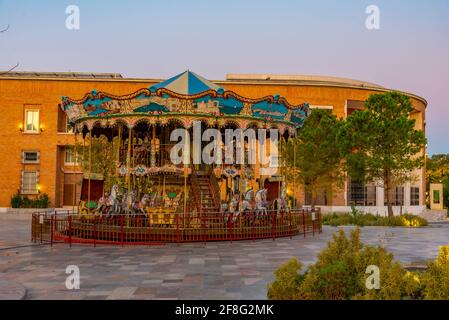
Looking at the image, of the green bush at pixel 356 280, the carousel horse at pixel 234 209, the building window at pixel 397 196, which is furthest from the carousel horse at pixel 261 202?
the building window at pixel 397 196

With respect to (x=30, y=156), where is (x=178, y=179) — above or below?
below

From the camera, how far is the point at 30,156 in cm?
4691

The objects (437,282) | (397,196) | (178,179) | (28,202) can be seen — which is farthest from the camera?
(397,196)

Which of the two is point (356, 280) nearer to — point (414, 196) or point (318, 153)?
point (318, 153)

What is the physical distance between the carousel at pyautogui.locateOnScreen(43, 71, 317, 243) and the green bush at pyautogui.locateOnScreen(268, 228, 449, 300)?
Result: 9.61 meters

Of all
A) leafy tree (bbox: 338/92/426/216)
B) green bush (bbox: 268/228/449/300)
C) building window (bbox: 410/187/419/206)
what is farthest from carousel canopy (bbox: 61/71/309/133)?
building window (bbox: 410/187/419/206)

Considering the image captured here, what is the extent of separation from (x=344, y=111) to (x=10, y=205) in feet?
110

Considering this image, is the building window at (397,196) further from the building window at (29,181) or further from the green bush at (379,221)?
the building window at (29,181)

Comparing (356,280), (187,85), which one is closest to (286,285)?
(356,280)

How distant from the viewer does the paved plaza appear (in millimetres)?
9469

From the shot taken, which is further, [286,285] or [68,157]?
[68,157]

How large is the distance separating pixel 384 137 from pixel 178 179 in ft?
51.7
